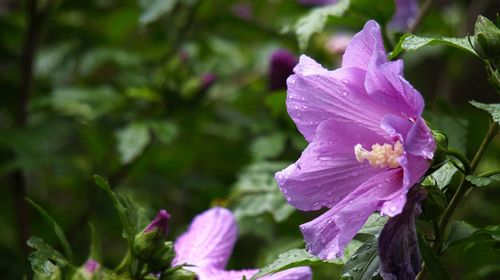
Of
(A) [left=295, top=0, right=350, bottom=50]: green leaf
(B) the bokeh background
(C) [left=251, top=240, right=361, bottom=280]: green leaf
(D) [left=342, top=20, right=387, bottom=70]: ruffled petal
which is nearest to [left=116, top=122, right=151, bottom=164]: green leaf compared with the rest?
(B) the bokeh background

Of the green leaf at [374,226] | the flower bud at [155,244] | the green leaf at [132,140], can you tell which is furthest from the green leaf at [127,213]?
the green leaf at [132,140]

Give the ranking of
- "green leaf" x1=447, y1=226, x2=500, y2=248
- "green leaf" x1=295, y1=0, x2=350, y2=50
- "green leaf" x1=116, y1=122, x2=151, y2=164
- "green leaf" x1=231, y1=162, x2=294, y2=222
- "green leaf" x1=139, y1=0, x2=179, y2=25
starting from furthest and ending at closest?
"green leaf" x1=139, y1=0, x2=179, y2=25 < "green leaf" x1=116, y1=122, x2=151, y2=164 < "green leaf" x1=231, y1=162, x2=294, y2=222 < "green leaf" x1=295, y1=0, x2=350, y2=50 < "green leaf" x1=447, y1=226, x2=500, y2=248

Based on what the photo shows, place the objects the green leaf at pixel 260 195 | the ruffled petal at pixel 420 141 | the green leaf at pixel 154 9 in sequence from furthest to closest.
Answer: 1. the green leaf at pixel 154 9
2. the green leaf at pixel 260 195
3. the ruffled petal at pixel 420 141

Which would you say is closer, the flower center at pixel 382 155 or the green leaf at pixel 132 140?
the flower center at pixel 382 155

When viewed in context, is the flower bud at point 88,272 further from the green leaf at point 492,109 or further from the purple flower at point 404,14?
the purple flower at point 404,14

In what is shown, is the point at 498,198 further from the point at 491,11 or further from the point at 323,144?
the point at 323,144

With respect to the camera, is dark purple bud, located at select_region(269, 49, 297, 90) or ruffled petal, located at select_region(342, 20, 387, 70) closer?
ruffled petal, located at select_region(342, 20, 387, 70)

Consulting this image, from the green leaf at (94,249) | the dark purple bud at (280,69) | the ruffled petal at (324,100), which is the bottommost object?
the dark purple bud at (280,69)

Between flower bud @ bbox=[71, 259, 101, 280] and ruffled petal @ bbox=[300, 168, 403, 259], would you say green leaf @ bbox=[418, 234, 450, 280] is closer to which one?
ruffled petal @ bbox=[300, 168, 403, 259]
